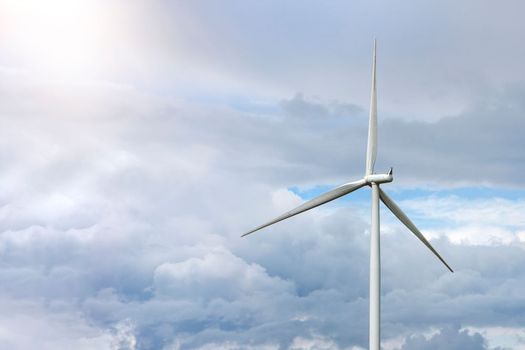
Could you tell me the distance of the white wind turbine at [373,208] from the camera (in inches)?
3086

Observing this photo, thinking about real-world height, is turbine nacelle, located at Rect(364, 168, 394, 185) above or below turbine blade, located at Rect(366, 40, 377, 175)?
below

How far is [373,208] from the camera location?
82.0m

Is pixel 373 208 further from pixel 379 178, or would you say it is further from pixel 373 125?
pixel 373 125

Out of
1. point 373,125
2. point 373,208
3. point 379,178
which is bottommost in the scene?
point 373,208

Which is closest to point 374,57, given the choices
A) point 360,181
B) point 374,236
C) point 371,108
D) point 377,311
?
point 371,108

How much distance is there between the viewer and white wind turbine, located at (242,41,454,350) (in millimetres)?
78375

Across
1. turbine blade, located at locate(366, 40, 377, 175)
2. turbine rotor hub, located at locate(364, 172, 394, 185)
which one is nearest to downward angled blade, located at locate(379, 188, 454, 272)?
turbine rotor hub, located at locate(364, 172, 394, 185)

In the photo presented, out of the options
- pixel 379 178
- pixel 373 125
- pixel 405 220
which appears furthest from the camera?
pixel 373 125

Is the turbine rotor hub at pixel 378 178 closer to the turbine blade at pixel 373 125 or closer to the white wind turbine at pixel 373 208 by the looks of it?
the white wind turbine at pixel 373 208

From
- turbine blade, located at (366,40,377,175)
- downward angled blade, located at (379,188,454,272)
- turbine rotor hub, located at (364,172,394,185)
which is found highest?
turbine blade, located at (366,40,377,175)

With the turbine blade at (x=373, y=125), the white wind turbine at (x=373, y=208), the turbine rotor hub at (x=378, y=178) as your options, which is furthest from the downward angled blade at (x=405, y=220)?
the turbine blade at (x=373, y=125)

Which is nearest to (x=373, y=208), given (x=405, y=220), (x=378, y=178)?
(x=378, y=178)

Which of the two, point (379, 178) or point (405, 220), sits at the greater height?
point (379, 178)

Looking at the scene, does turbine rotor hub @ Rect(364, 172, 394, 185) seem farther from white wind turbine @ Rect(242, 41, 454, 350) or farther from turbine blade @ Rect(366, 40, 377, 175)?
turbine blade @ Rect(366, 40, 377, 175)
